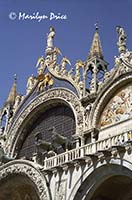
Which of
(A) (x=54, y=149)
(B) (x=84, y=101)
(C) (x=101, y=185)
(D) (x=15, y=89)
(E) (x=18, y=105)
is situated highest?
(D) (x=15, y=89)

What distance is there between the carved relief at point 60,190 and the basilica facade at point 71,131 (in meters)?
0.04

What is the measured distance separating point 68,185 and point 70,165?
72 cm

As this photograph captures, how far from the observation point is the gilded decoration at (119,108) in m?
16.0

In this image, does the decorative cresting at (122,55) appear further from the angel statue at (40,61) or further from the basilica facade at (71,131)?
the angel statue at (40,61)

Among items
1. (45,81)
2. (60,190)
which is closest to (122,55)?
(45,81)

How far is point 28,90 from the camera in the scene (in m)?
22.5

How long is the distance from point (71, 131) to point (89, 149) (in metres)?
4.65

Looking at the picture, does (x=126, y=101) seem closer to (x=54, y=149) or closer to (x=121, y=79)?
(x=121, y=79)

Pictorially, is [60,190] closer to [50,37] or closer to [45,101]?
[45,101]

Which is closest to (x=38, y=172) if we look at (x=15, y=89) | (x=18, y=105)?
(x=18, y=105)

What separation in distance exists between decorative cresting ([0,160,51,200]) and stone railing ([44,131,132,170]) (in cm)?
61

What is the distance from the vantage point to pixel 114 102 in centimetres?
1672

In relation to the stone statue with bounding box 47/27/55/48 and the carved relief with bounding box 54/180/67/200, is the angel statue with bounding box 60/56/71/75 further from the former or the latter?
the carved relief with bounding box 54/180/67/200

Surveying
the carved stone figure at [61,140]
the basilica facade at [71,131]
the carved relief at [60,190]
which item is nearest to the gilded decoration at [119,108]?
the basilica facade at [71,131]
